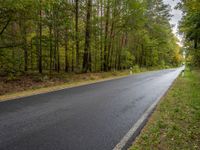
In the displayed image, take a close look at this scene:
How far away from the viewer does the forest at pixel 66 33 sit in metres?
15.9

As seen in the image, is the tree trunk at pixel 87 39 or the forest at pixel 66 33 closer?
the forest at pixel 66 33

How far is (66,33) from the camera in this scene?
67.7ft

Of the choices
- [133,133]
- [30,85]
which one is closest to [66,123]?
[133,133]

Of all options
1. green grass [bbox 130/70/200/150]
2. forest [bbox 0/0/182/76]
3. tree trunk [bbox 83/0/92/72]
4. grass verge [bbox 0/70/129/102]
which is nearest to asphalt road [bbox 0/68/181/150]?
green grass [bbox 130/70/200/150]

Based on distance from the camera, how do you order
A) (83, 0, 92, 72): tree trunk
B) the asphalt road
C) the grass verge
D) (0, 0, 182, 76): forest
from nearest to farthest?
the asphalt road → the grass verge → (0, 0, 182, 76): forest → (83, 0, 92, 72): tree trunk

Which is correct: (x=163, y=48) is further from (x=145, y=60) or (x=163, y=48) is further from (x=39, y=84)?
(x=39, y=84)

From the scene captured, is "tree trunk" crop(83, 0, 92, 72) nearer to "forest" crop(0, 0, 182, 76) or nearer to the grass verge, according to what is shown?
"forest" crop(0, 0, 182, 76)

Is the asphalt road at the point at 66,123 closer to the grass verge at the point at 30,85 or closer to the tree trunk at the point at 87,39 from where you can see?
the grass verge at the point at 30,85

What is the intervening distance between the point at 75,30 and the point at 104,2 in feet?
30.0

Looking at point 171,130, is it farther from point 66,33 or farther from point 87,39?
point 87,39

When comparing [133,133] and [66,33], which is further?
[66,33]

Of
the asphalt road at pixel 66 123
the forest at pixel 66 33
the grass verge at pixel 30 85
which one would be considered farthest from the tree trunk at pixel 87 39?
the asphalt road at pixel 66 123

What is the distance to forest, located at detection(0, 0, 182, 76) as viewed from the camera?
1585 centimetres

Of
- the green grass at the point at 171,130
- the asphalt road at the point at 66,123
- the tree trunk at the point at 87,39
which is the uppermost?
the tree trunk at the point at 87,39
